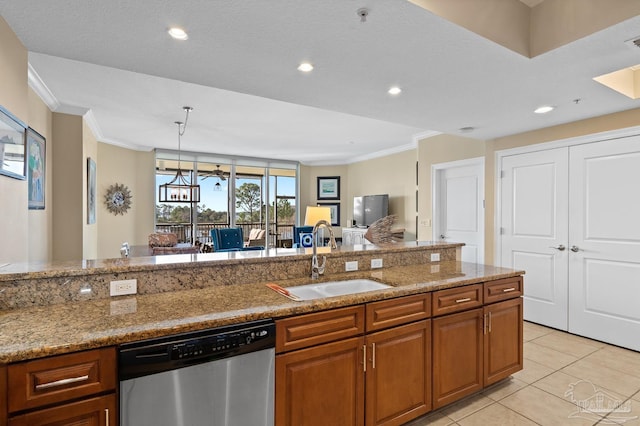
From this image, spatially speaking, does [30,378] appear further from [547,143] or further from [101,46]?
[547,143]

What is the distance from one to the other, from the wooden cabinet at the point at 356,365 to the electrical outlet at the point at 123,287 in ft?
2.70

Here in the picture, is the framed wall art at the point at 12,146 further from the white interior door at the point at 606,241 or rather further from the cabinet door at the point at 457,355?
the white interior door at the point at 606,241

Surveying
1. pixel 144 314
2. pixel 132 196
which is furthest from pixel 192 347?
pixel 132 196

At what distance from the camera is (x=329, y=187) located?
841cm

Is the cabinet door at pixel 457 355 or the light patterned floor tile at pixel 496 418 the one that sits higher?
the cabinet door at pixel 457 355

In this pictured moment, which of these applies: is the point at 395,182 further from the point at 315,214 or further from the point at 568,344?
the point at 568,344

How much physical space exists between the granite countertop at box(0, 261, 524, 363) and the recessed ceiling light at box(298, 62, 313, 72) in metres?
1.43

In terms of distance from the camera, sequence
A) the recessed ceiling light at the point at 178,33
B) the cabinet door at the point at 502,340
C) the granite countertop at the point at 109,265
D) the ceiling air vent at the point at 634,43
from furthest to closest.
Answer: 1. the cabinet door at the point at 502,340
2. the ceiling air vent at the point at 634,43
3. the recessed ceiling light at the point at 178,33
4. the granite countertop at the point at 109,265

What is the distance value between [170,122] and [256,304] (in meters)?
4.11

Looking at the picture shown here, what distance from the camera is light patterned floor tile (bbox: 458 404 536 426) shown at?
80.3 inches

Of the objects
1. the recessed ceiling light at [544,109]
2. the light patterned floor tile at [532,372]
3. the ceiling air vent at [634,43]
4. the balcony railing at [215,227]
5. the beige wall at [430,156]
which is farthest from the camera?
the balcony railing at [215,227]

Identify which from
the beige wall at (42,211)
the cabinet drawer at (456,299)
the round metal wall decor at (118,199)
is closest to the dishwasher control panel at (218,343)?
the cabinet drawer at (456,299)

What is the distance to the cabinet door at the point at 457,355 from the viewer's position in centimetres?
204

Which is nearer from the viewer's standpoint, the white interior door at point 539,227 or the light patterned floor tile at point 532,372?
the light patterned floor tile at point 532,372
